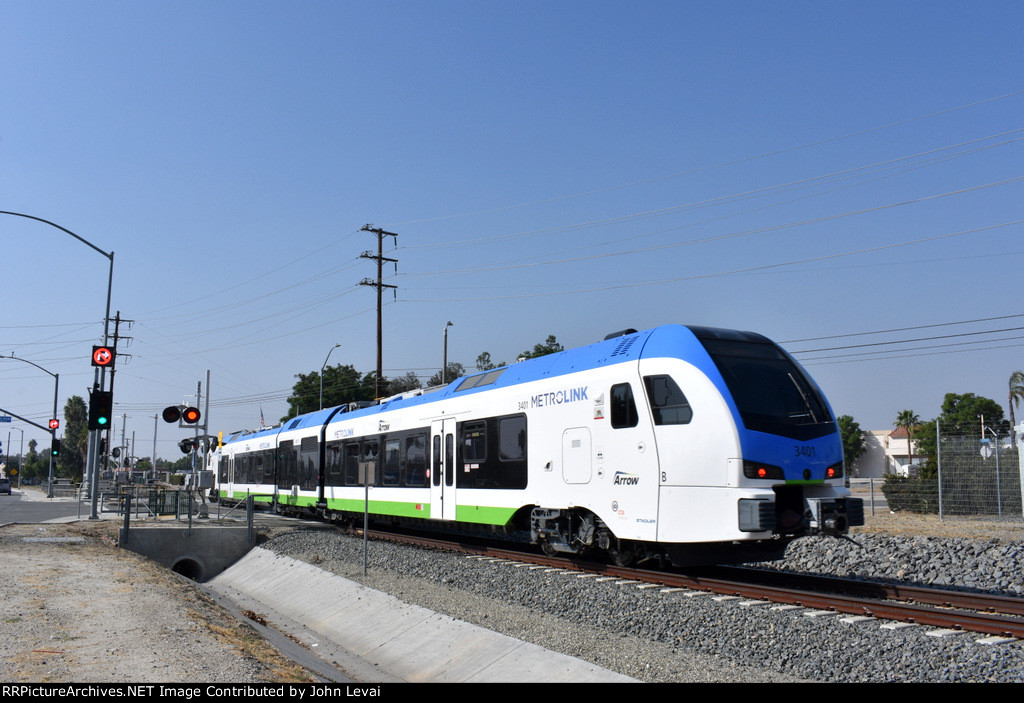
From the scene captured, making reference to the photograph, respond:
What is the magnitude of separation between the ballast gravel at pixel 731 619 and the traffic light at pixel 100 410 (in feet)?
27.9

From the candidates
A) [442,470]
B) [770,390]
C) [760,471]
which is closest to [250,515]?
[442,470]

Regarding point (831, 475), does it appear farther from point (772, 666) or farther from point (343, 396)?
point (343, 396)

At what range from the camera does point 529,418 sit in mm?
13812

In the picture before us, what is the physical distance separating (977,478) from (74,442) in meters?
106

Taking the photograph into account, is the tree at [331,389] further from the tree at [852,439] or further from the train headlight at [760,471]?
the train headlight at [760,471]

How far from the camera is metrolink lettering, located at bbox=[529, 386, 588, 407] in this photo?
41.2 ft

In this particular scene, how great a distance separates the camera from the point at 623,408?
11625 mm

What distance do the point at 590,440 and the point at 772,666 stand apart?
500 centimetres

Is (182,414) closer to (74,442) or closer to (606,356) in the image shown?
(606,356)

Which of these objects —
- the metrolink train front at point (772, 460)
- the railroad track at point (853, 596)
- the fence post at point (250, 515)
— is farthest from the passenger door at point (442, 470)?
the fence post at point (250, 515)

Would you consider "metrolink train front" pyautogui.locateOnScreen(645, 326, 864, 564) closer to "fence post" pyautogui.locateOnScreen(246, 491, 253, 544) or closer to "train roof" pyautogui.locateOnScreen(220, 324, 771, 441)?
"train roof" pyautogui.locateOnScreen(220, 324, 771, 441)

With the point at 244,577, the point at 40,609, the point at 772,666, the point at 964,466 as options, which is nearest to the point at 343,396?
the point at 244,577

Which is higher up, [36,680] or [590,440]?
[590,440]

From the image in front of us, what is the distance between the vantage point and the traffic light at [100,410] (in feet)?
68.6
